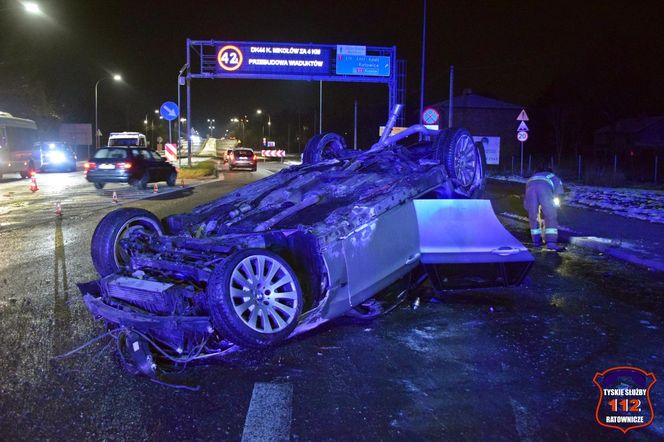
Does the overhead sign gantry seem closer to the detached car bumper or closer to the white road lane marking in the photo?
the detached car bumper

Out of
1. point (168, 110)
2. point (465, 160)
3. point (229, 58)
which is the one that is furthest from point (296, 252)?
point (229, 58)

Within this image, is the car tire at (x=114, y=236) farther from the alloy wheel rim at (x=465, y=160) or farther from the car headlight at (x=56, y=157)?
the car headlight at (x=56, y=157)

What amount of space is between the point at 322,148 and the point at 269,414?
14.8ft

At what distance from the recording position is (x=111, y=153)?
20250mm

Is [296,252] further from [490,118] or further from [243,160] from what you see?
[490,118]

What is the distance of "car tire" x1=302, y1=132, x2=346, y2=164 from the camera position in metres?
7.36

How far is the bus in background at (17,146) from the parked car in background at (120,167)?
859cm

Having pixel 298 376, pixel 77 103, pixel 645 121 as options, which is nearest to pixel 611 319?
pixel 298 376

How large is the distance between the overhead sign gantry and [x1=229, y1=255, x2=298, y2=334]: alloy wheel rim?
29.1 meters

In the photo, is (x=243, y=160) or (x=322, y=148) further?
(x=243, y=160)

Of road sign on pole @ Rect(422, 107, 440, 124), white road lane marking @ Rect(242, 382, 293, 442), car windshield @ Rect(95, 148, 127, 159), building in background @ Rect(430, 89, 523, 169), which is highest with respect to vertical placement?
building in background @ Rect(430, 89, 523, 169)

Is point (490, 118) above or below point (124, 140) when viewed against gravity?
above

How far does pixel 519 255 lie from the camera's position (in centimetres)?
550

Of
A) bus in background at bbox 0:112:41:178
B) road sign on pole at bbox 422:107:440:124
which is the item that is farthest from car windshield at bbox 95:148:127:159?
road sign on pole at bbox 422:107:440:124
